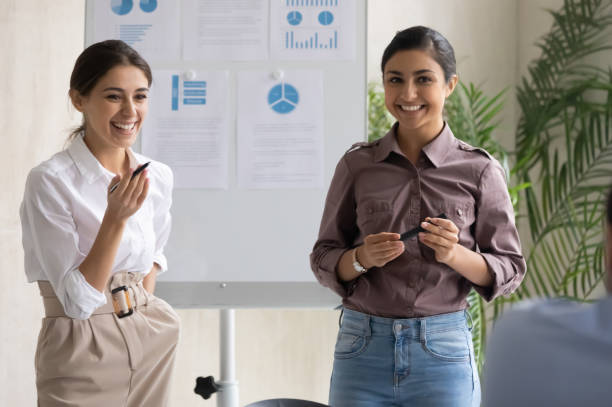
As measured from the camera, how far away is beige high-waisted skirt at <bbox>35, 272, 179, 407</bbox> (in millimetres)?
1919

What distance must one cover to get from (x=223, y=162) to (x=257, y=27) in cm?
49

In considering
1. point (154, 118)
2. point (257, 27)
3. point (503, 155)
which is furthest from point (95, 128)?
point (503, 155)

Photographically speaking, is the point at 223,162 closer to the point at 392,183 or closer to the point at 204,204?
the point at 204,204

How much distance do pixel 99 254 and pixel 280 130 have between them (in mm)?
994

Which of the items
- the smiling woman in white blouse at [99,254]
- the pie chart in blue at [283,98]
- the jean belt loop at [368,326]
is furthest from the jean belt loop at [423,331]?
the pie chart in blue at [283,98]

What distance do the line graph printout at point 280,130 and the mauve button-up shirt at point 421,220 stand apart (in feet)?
2.49

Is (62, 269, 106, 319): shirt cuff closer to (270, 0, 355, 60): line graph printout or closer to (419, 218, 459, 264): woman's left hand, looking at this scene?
(419, 218, 459, 264): woman's left hand

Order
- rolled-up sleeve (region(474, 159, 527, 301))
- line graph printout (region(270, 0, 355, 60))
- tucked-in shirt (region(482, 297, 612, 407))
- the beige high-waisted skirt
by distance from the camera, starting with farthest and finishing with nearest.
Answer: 1. line graph printout (region(270, 0, 355, 60))
2. the beige high-waisted skirt
3. rolled-up sleeve (region(474, 159, 527, 301))
4. tucked-in shirt (region(482, 297, 612, 407))

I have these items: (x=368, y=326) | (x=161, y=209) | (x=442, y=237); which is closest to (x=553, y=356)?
(x=442, y=237)

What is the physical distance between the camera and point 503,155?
390 centimetres

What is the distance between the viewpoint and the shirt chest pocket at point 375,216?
1856 millimetres

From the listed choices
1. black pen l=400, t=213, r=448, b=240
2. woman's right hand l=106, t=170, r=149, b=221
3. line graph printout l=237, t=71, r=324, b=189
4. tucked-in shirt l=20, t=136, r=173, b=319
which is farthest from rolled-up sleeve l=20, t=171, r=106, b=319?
line graph printout l=237, t=71, r=324, b=189

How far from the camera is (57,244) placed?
6.19 ft

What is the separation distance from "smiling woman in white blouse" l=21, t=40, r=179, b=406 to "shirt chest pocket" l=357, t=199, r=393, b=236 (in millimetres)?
540
